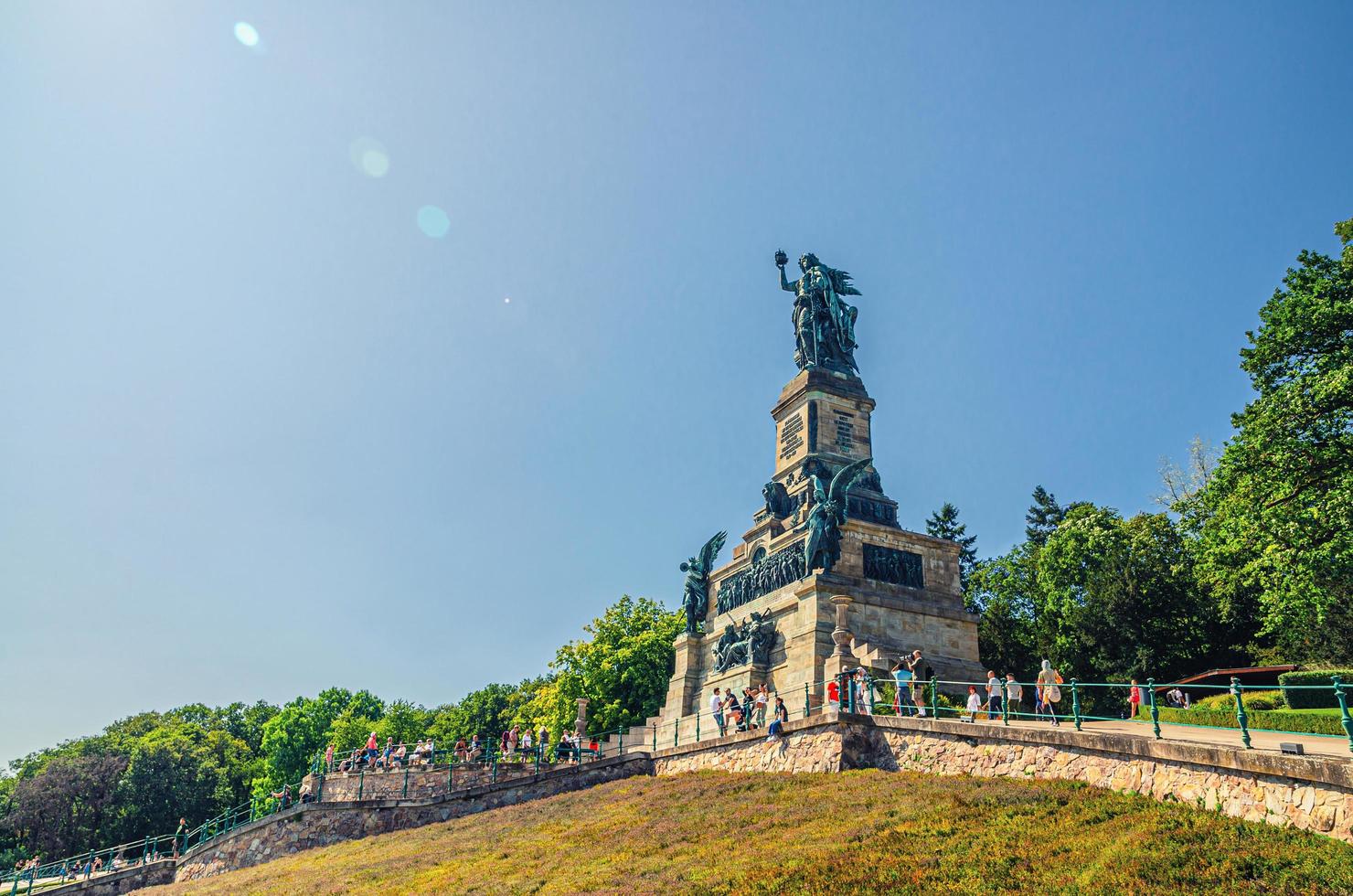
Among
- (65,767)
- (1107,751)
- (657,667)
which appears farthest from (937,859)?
(65,767)

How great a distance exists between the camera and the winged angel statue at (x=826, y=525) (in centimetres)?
2972

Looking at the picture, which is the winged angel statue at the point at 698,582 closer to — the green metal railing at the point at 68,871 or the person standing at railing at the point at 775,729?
the person standing at railing at the point at 775,729

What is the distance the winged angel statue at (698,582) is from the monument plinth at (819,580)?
1.7 inches

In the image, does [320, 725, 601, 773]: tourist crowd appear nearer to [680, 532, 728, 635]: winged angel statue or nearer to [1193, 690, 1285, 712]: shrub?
[680, 532, 728, 635]: winged angel statue

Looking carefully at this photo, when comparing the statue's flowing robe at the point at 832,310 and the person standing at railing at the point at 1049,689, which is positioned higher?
the statue's flowing robe at the point at 832,310

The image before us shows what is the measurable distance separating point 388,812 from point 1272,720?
835 inches

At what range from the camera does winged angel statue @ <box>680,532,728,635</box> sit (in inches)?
1398

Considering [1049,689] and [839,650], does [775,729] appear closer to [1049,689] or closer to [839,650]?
[839,650]

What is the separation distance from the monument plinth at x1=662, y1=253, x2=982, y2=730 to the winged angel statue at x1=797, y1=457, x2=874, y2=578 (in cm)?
4

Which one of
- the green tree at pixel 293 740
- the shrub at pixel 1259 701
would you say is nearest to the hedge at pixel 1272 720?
the shrub at pixel 1259 701

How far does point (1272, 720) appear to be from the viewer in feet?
57.2

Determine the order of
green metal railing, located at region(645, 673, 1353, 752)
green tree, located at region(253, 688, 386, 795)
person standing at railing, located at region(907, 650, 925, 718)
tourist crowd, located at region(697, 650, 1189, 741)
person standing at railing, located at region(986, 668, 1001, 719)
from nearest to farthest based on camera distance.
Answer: green metal railing, located at region(645, 673, 1353, 752), tourist crowd, located at region(697, 650, 1189, 741), person standing at railing, located at region(986, 668, 1001, 719), person standing at railing, located at region(907, 650, 925, 718), green tree, located at region(253, 688, 386, 795)

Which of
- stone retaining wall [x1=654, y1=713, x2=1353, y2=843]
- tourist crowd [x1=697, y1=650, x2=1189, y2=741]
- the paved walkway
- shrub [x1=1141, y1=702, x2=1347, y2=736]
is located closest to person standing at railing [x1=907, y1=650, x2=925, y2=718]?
tourist crowd [x1=697, y1=650, x2=1189, y2=741]

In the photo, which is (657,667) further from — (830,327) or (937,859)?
(937,859)
